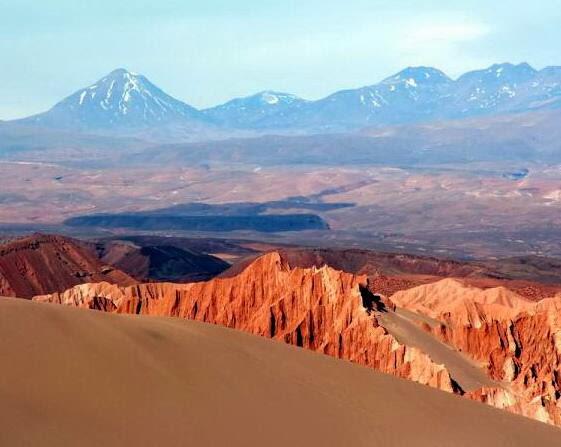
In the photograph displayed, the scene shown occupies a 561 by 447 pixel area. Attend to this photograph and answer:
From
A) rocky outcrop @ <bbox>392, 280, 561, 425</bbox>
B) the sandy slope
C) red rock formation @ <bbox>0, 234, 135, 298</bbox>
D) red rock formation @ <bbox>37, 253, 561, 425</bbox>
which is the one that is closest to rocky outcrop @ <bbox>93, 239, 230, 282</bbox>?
red rock formation @ <bbox>0, 234, 135, 298</bbox>

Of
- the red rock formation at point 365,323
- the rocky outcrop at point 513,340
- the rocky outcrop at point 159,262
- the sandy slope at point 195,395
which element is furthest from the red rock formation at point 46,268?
the sandy slope at point 195,395

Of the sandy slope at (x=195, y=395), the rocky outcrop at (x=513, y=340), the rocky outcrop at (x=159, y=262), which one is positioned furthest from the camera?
the rocky outcrop at (x=159, y=262)

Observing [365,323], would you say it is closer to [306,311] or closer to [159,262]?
[306,311]

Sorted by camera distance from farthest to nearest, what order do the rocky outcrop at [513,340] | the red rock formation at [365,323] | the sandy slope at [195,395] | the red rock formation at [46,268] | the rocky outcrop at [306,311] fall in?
the red rock formation at [46,268]
the rocky outcrop at [513,340]
the red rock formation at [365,323]
the rocky outcrop at [306,311]
the sandy slope at [195,395]

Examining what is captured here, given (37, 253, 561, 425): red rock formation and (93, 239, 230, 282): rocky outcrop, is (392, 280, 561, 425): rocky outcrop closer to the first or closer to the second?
(37, 253, 561, 425): red rock formation

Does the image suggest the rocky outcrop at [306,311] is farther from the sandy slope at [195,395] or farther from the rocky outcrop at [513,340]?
the sandy slope at [195,395]

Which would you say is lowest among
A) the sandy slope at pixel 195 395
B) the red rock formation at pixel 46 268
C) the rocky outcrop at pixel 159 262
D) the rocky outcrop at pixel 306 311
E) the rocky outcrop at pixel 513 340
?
the rocky outcrop at pixel 159 262

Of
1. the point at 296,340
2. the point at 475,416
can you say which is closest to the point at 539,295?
the point at 296,340

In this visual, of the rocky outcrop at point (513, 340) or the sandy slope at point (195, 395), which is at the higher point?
the sandy slope at point (195, 395)

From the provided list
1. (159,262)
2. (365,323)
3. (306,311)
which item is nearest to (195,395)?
(365,323)
